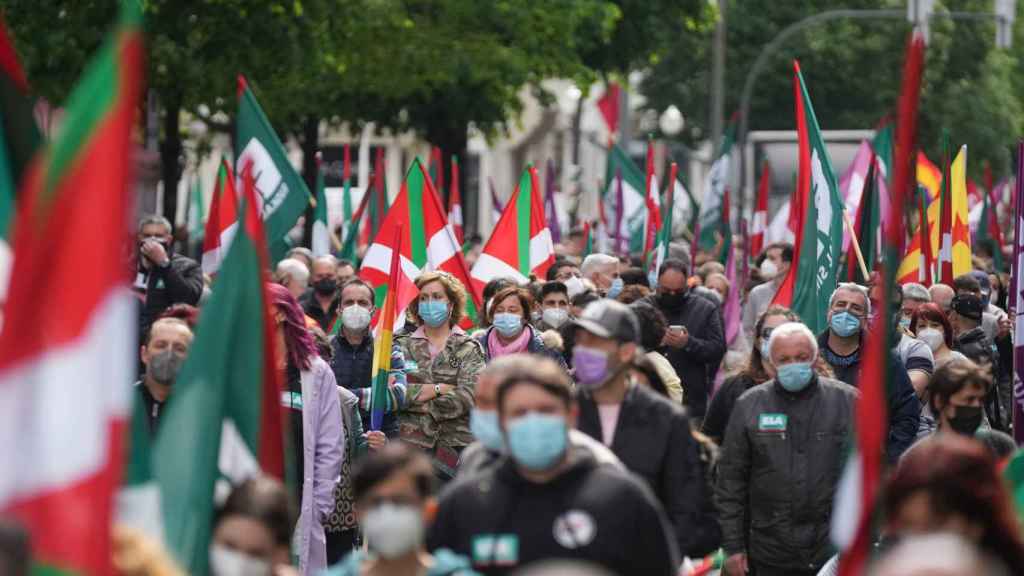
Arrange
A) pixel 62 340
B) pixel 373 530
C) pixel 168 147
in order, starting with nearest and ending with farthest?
pixel 62 340
pixel 373 530
pixel 168 147

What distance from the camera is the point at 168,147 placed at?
2641 centimetres

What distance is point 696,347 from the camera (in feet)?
45.4

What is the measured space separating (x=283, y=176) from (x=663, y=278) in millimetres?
2822

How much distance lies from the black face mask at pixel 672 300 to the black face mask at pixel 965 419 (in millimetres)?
5713

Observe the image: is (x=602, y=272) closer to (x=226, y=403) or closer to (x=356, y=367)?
(x=356, y=367)

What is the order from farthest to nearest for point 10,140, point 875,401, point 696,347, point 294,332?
point 696,347
point 294,332
point 10,140
point 875,401

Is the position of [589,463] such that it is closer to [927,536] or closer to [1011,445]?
[927,536]

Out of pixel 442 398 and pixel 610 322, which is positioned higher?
pixel 610 322

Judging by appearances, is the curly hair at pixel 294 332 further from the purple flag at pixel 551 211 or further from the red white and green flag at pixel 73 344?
the purple flag at pixel 551 211

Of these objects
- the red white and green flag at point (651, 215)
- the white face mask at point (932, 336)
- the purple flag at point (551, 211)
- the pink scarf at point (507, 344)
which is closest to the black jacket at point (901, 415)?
the white face mask at point (932, 336)

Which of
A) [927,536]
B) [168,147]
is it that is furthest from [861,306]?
[168,147]

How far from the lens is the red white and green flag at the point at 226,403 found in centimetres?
632

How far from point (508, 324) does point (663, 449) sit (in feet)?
13.7

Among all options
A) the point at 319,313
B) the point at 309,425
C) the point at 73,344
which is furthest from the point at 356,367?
the point at 73,344
